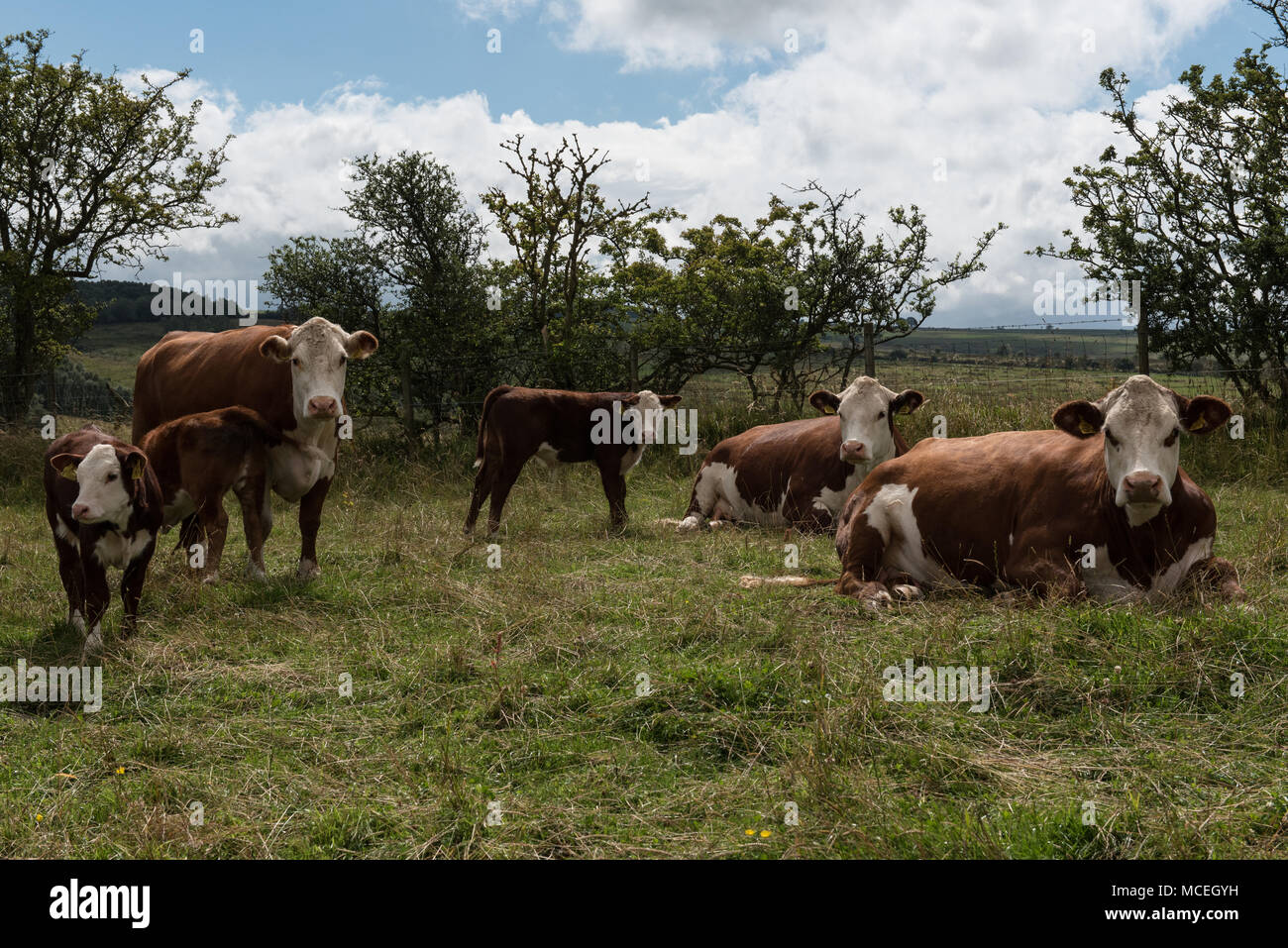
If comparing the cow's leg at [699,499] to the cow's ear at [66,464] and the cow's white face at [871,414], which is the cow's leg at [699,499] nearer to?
the cow's white face at [871,414]

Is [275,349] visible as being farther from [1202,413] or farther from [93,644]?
[1202,413]

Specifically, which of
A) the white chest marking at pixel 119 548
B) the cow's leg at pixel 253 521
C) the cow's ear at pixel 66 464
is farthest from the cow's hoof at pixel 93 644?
the cow's leg at pixel 253 521

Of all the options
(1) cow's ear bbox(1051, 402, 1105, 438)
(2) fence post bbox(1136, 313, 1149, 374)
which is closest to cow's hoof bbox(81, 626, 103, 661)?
(1) cow's ear bbox(1051, 402, 1105, 438)

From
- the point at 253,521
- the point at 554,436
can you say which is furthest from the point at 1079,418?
the point at 253,521

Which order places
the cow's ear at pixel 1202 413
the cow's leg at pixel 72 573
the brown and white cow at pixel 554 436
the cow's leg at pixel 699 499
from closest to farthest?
the cow's ear at pixel 1202 413
the cow's leg at pixel 72 573
the brown and white cow at pixel 554 436
the cow's leg at pixel 699 499

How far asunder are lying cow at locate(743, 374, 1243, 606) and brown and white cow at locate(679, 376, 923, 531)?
1.83m

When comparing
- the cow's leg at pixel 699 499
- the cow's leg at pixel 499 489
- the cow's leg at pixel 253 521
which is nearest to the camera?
the cow's leg at pixel 253 521

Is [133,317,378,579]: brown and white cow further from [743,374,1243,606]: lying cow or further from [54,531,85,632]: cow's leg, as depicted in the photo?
[743,374,1243,606]: lying cow

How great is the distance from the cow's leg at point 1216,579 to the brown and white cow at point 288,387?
217 inches

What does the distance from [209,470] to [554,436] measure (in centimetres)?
338

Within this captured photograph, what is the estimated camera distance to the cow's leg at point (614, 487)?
9555mm

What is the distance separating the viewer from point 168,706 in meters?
4.66

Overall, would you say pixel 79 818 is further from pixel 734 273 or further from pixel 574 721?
pixel 734 273
